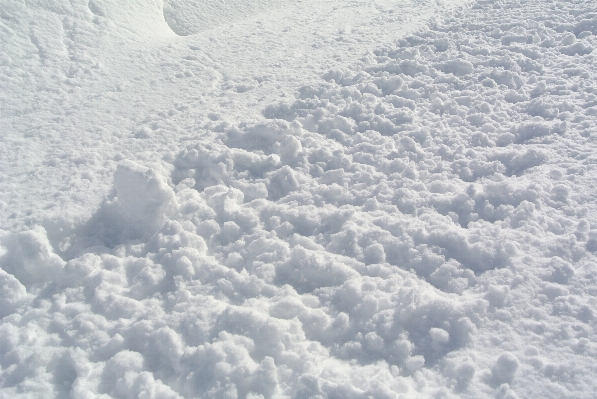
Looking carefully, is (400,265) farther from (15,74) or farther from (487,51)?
(15,74)

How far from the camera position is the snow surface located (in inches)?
79.7

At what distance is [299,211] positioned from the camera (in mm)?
2781

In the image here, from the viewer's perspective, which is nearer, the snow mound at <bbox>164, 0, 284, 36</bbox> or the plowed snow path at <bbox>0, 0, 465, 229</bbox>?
the plowed snow path at <bbox>0, 0, 465, 229</bbox>

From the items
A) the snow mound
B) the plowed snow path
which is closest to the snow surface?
the plowed snow path

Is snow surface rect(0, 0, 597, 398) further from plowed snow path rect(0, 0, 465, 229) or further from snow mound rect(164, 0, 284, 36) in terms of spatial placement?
snow mound rect(164, 0, 284, 36)

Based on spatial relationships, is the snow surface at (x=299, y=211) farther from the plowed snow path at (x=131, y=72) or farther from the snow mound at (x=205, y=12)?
the snow mound at (x=205, y=12)

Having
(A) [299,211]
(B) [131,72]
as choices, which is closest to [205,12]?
(B) [131,72]

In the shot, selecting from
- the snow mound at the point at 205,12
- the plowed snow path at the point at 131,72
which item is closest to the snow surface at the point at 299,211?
the plowed snow path at the point at 131,72

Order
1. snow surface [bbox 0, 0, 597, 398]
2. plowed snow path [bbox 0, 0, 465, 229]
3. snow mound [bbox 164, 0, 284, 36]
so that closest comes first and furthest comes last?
snow surface [bbox 0, 0, 597, 398]
plowed snow path [bbox 0, 0, 465, 229]
snow mound [bbox 164, 0, 284, 36]

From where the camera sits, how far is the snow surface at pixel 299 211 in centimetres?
202

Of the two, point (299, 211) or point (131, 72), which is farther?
point (131, 72)

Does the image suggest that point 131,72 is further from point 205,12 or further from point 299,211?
point 299,211

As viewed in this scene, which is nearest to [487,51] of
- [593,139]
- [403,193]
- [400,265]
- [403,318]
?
[593,139]

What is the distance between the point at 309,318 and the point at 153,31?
402 cm
